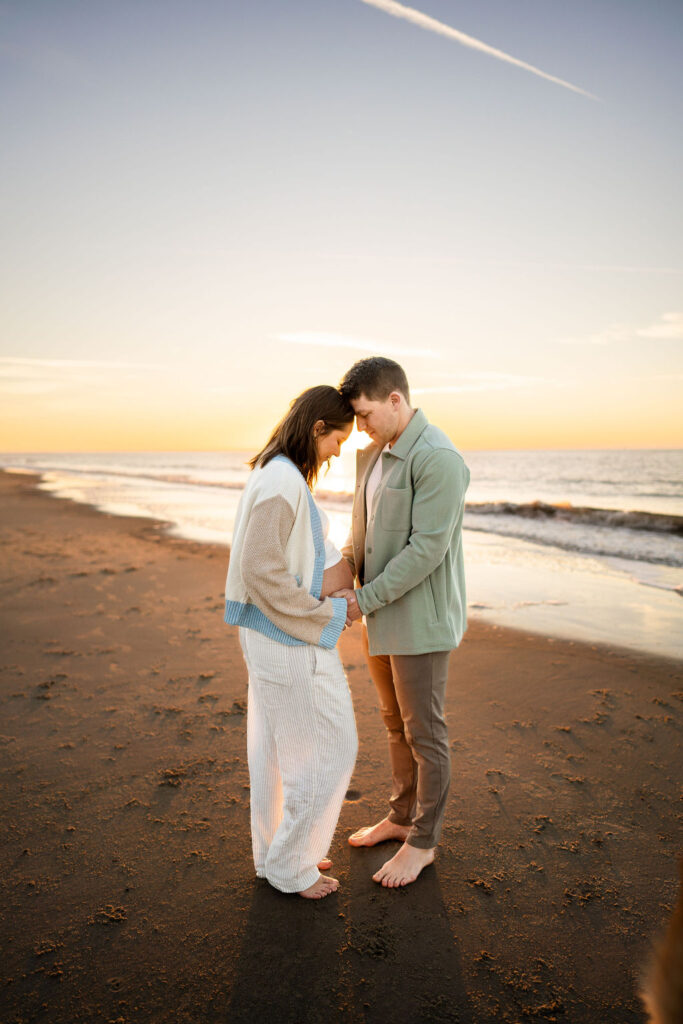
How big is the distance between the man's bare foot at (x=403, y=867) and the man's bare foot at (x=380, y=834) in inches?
8.6

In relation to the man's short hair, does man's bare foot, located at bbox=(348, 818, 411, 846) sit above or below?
below

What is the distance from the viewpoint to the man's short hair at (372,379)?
2.54m

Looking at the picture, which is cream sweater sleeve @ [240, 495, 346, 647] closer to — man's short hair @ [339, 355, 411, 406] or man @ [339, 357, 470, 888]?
man @ [339, 357, 470, 888]

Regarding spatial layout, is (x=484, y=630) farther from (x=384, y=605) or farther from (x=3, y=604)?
(x=3, y=604)

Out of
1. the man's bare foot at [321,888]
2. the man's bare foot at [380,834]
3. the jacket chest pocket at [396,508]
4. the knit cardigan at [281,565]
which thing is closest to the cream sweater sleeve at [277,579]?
the knit cardigan at [281,565]

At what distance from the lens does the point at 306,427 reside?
2.38 m

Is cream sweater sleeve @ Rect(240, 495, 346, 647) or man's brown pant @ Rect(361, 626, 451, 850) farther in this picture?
man's brown pant @ Rect(361, 626, 451, 850)

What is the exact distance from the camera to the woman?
224cm

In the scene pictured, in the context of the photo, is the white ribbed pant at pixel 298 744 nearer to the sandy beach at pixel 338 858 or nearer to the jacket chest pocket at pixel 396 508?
the sandy beach at pixel 338 858

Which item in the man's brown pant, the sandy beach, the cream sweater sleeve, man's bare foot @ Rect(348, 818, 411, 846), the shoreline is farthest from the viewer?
the shoreline

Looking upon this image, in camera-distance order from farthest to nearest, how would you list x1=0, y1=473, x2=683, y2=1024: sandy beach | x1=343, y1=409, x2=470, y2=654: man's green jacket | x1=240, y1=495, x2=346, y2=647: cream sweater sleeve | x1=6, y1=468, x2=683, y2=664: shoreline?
x1=6, y1=468, x2=683, y2=664: shoreline < x1=343, y1=409, x2=470, y2=654: man's green jacket < x1=240, y1=495, x2=346, y2=647: cream sweater sleeve < x1=0, y1=473, x2=683, y2=1024: sandy beach

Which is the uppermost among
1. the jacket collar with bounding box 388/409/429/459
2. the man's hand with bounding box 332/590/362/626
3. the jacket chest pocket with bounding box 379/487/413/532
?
the jacket collar with bounding box 388/409/429/459

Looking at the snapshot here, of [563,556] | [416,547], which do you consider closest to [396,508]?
[416,547]

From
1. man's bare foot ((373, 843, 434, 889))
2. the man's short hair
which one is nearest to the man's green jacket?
the man's short hair
